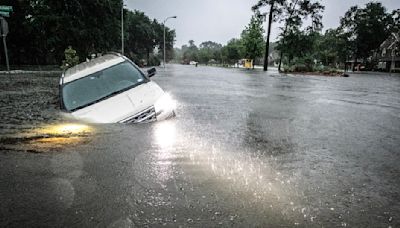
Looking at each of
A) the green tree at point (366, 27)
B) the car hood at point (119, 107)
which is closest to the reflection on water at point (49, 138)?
the car hood at point (119, 107)

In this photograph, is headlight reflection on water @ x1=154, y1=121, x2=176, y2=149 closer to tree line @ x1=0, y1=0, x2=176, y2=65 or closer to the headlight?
the headlight

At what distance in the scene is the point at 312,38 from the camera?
46.1 m

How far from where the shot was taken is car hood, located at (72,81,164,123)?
5934 millimetres

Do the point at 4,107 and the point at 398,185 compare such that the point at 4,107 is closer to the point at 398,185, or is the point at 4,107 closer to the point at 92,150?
the point at 92,150

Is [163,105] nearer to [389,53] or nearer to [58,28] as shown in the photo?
[58,28]

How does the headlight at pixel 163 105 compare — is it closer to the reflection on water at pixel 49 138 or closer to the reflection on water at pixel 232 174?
the reflection on water at pixel 232 174

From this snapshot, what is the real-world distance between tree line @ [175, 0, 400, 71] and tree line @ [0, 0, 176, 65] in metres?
21.8

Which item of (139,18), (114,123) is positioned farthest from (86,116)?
(139,18)

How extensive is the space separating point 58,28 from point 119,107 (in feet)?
114

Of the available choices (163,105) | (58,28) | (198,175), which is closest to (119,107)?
(163,105)

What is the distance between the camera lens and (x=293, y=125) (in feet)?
22.7

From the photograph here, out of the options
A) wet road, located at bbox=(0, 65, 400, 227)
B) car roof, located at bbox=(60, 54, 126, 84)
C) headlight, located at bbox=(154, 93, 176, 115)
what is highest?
car roof, located at bbox=(60, 54, 126, 84)

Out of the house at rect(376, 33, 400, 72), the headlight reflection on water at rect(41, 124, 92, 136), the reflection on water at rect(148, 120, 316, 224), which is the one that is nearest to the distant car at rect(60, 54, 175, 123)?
the headlight reflection on water at rect(41, 124, 92, 136)

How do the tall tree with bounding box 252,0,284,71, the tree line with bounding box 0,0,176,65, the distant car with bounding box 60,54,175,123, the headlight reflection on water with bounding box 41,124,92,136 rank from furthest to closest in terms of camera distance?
1. the tall tree with bounding box 252,0,284,71
2. the tree line with bounding box 0,0,176,65
3. the distant car with bounding box 60,54,175,123
4. the headlight reflection on water with bounding box 41,124,92,136
